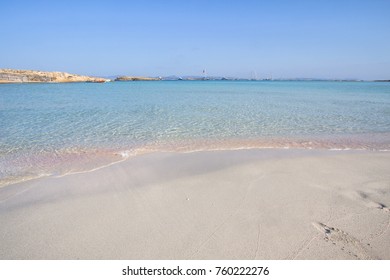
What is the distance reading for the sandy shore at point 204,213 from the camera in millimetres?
3301

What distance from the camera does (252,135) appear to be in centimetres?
1039

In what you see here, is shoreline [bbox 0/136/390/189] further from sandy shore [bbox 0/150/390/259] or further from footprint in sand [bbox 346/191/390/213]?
footprint in sand [bbox 346/191/390/213]

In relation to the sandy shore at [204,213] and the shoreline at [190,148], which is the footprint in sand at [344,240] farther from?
the shoreline at [190,148]

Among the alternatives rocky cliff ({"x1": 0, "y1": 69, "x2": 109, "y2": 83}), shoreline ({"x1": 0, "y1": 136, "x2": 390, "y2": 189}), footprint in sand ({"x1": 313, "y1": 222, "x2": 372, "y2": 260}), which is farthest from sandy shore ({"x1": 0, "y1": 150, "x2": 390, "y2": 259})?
rocky cliff ({"x1": 0, "y1": 69, "x2": 109, "y2": 83})

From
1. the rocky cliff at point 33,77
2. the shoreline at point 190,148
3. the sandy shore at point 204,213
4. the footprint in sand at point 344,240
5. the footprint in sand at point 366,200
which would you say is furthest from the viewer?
the rocky cliff at point 33,77

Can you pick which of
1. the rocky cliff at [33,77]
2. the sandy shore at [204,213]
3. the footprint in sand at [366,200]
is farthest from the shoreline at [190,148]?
the rocky cliff at [33,77]

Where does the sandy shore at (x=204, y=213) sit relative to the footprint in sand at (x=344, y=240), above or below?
below

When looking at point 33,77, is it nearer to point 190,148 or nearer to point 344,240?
Answer: point 190,148

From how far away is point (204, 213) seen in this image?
13.5ft

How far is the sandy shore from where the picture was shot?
3.30m

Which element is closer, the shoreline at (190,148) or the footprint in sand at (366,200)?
the footprint in sand at (366,200)
